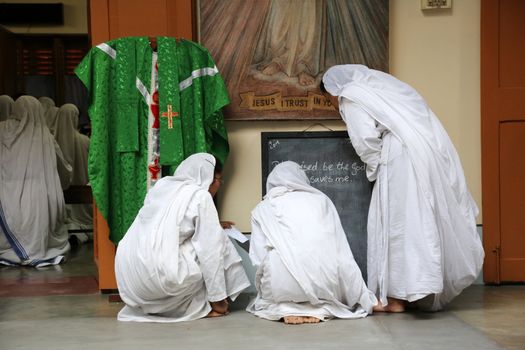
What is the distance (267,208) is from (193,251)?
0.51 meters

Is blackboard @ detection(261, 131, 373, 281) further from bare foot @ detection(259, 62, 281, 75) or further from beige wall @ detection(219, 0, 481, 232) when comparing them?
bare foot @ detection(259, 62, 281, 75)

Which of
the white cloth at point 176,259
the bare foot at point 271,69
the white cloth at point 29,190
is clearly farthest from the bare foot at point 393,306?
the white cloth at point 29,190

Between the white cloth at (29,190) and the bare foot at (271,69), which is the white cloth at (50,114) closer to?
the white cloth at (29,190)

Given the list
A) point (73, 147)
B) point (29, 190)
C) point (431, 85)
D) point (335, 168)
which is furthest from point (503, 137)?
point (73, 147)

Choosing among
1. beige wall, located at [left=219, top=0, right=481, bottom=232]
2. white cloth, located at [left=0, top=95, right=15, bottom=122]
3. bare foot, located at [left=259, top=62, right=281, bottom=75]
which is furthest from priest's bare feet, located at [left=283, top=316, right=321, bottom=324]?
white cloth, located at [left=0, top=95, right=15, bottom=122]

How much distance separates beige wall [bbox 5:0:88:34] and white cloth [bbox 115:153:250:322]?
6906 millimetres

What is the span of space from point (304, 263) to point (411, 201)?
721mm

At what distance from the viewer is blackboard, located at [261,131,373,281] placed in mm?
5637

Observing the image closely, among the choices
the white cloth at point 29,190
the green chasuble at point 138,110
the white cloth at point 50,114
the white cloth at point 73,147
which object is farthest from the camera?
the white cloth at point 50,114

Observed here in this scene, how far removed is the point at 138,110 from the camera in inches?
219

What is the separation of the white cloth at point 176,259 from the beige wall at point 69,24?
6.91 metres

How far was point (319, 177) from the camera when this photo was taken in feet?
18.6

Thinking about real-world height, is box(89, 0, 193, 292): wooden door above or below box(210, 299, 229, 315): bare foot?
above

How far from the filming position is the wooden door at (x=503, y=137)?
5.80 metres
